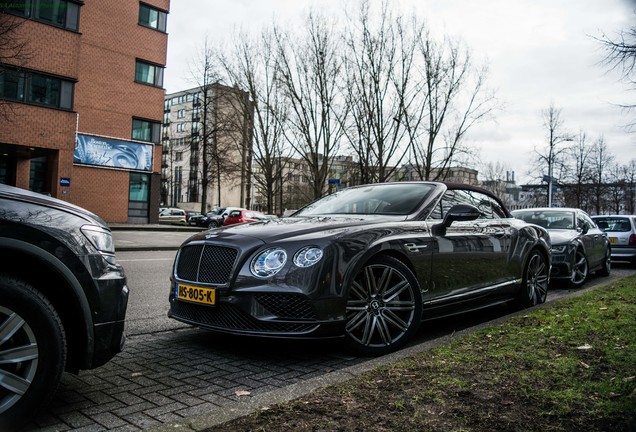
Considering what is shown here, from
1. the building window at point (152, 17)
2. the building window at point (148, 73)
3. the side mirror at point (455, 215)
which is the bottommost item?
the side mirror at point (455, 215)

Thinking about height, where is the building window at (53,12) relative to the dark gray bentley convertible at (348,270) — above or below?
above

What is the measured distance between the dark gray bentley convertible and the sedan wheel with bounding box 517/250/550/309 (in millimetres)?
899

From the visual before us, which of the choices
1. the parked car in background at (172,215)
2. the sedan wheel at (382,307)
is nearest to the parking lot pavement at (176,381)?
the sedan wheel at (382,307)

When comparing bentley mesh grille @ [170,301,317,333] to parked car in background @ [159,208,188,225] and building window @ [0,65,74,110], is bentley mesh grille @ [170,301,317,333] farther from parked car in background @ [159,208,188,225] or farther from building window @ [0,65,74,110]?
parked car in background @ [159,208,188,225]

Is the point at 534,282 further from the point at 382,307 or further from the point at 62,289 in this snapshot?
the point at 62,289

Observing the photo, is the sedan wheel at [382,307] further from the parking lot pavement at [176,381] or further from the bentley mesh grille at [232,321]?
the bentley mesh grille at [232,321]

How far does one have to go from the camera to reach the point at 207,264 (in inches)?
161

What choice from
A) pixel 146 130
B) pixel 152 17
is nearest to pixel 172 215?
pixel 146 130

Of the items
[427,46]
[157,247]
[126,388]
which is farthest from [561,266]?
[427,46]

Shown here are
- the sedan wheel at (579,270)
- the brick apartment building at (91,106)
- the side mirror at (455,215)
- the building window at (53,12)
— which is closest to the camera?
the side mirror at (455,215)

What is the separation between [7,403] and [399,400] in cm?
199

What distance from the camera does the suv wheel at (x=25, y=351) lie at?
96.2 inches

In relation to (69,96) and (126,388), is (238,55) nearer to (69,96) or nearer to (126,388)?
(69,96)

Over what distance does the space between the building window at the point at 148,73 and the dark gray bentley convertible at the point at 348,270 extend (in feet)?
96.9
